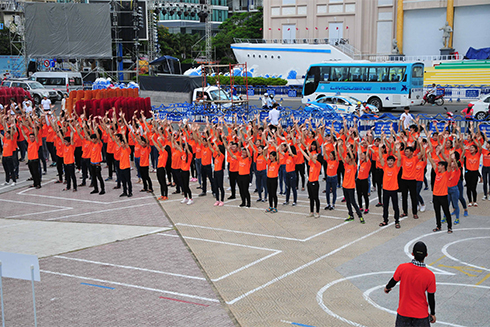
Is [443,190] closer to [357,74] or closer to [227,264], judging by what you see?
[227,264]

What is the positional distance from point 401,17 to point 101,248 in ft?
164

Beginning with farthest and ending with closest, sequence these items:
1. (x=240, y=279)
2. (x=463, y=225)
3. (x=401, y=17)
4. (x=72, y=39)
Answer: (x=401, y=17) < (x=72, y=39) < (x=463, y=225) < (x=240, y=279)

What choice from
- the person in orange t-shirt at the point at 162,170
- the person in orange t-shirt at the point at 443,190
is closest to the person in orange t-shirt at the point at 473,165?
the person in orange t-shirt at the point at 443,190

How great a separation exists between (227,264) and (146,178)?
6334 millimetres

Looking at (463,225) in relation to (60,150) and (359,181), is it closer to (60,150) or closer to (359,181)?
(359,181)

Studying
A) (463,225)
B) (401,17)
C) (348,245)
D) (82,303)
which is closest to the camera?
(82,303)

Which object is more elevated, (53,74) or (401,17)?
(401,17)

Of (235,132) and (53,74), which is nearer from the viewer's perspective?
(235,132)

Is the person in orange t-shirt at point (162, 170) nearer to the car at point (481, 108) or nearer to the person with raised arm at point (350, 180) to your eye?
the person with raised arm at point (350, 180)

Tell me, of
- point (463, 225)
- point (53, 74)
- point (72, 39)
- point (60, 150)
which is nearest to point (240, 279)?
point (463, 225)

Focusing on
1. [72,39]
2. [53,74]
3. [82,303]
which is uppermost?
[72,39]

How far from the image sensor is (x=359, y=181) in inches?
485

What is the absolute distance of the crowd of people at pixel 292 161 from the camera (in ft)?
39.0

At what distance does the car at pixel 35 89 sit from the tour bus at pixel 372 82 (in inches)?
764
